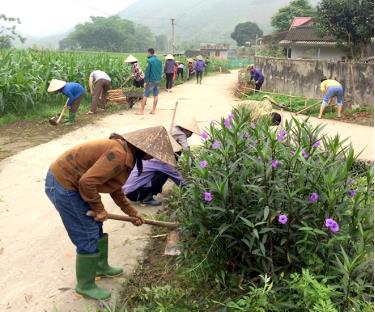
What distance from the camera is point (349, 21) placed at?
19.5 meters

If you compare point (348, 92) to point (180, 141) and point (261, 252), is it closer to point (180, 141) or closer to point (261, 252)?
point (180, 141)

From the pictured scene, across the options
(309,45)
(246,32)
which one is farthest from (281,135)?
(246,32)

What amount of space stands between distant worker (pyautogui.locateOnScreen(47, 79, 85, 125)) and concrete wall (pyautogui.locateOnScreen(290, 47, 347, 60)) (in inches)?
791

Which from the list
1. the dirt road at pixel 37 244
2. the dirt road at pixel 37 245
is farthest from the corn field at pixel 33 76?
the dirt road at pixel 37 245

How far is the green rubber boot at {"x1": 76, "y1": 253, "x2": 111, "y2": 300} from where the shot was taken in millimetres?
3328

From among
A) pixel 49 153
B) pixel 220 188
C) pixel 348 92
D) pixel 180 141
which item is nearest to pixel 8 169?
pixel 49 153

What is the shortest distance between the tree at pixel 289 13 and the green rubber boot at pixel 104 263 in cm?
4345

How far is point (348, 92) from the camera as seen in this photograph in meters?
12.5

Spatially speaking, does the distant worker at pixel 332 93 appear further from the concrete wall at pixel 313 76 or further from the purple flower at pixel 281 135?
the purple flower at pixel 281 135

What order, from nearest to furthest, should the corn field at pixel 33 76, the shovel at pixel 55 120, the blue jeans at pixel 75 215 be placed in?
1. the blue jeans at pixel 75 215
2. the shovel at pixel 55 120
3. the corn field at pixel 33 76

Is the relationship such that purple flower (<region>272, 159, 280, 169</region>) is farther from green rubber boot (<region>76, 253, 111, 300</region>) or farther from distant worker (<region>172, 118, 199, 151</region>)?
distant worker (<region>172, 118, 199, 151</region>)

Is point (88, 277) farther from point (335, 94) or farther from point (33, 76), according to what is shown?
point (335, 94)

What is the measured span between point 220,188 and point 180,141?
2.22 metres

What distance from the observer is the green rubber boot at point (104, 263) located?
366cm
